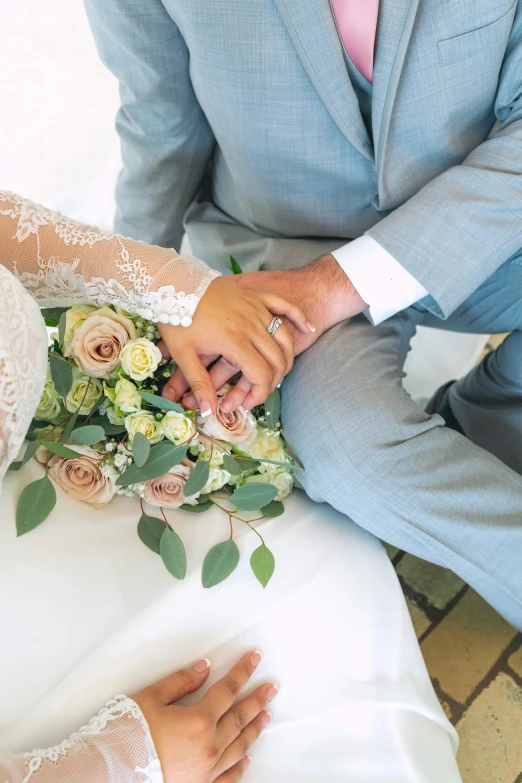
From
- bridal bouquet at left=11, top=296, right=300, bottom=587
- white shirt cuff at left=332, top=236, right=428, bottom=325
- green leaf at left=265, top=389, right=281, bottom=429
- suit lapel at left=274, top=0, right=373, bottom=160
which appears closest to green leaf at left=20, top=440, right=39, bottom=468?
bridal bouquet at left=11, top=296, right=300, bottom=587

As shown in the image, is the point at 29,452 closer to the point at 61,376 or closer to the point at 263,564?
the point at 61,376

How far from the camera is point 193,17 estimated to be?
88 centimetres

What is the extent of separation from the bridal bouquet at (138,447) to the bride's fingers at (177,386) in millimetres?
19

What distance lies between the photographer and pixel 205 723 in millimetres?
706

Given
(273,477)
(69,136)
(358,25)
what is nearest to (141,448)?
(273,477)

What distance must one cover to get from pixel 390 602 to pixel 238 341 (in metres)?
0.42

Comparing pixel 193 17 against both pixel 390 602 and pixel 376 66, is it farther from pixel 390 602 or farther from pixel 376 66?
pixel 390 602

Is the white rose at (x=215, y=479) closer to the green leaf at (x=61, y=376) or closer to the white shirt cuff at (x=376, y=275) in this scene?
the green leaf at (x=61, y=376)

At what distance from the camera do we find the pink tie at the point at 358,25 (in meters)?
0.89

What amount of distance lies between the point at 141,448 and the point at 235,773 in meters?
0.39

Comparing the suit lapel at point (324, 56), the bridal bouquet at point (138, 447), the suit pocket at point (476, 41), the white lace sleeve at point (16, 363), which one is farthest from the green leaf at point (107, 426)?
the suit pocket at point (476, 41)

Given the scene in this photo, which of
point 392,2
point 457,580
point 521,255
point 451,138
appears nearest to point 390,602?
point 457,580

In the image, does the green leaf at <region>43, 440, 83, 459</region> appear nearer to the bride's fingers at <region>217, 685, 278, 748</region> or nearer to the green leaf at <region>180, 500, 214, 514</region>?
the green leaf at <region>180, 500, 214, 514</region>

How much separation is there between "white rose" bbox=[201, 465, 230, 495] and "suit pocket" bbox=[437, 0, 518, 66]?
0.66 metres
